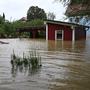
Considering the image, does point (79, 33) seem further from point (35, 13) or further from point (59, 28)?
point (35, 13)

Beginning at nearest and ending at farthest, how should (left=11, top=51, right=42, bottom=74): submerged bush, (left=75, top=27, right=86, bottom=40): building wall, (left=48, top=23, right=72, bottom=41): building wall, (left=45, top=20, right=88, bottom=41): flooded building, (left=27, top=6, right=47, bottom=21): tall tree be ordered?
(left=11, top=51, right=42, bottom=74): submerged bush, (left=45, top=20, right=88, bottom=41): flooded building, (left=48, top=23, right=72, bottom=41): building wall, (left=75, top=27, right=86, bottom=40): building wall, (left=27, top=6, right=47, bottom=21): tall tree

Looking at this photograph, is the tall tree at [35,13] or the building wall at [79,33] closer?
the building wall at [79,33]

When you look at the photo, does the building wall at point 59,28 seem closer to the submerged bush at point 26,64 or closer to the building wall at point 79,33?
the building wall at point 79,33

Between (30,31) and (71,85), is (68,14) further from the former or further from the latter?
(30,31)

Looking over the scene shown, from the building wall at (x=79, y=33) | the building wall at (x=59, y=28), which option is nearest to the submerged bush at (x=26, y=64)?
the building wall at (x=59, y=28)

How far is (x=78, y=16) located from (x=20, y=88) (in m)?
7.95

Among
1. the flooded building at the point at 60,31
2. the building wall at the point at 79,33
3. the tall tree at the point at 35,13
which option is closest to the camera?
the flooded building at the point at 60,31

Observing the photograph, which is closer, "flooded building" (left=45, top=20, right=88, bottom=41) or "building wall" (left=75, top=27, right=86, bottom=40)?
"flooded building" (left=45, top=20, right=88, bottom=41)

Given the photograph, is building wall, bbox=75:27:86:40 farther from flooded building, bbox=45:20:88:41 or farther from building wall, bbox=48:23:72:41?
building wall, bbox=48:23:72:41

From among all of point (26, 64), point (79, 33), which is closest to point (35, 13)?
point (79, 33)

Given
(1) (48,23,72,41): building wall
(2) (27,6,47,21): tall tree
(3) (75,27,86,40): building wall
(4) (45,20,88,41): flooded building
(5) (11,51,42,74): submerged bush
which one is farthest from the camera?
(2) (27,6,47,21): tall tree

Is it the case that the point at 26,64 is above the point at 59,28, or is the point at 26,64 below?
below

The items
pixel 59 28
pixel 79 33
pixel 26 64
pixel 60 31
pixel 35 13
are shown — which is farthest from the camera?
pixel 35 13

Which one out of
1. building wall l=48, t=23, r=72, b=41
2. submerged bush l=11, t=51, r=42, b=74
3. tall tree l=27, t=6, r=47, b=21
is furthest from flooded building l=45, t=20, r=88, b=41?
tall tree l=27, t=6, r=47, b=21
